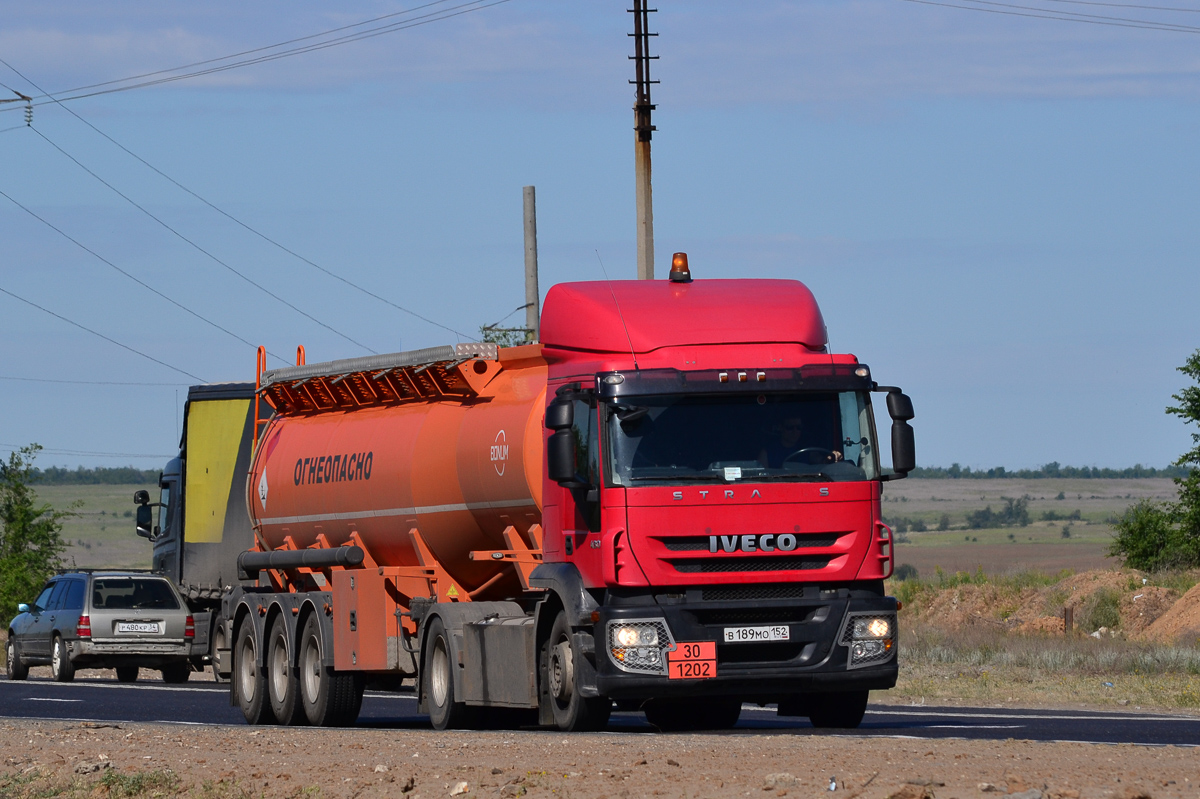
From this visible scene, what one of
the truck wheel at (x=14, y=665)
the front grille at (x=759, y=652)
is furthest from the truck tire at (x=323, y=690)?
the truck wheel at (x=14, y=665)

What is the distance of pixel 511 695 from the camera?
15.7 metres

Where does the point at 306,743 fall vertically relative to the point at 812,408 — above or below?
below

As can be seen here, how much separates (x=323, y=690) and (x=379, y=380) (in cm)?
327

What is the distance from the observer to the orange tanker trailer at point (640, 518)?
46.3 ft

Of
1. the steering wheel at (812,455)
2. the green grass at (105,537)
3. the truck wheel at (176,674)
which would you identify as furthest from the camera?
the green grass at (105,537)

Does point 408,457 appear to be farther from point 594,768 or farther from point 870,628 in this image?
point 594,768

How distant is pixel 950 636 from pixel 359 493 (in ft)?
60.0

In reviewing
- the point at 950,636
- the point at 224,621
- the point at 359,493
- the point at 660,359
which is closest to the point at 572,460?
the point at 660,359

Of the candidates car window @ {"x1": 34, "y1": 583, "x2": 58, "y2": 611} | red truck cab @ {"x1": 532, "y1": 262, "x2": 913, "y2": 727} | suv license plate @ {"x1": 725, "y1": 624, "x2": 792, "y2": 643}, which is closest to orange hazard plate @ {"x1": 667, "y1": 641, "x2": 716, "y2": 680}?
red truck cab @ {"x1": 532, "y1": 262, "x2": 913, "y2": 727}

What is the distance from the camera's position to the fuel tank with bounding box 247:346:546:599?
16.3m

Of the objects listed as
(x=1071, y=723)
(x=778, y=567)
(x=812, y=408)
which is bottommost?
(x=1071, y=723)

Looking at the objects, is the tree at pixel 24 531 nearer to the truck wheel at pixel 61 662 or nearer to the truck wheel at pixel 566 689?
the truck wheel at pixel 61 662

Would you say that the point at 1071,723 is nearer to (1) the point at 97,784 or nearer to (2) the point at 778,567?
(2) the point at 778,567

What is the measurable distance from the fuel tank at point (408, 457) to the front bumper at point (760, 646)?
204cm
